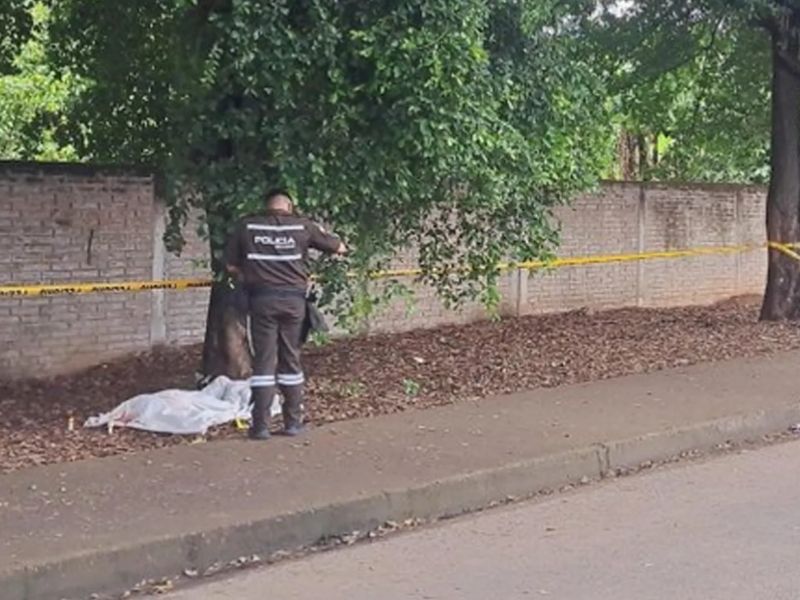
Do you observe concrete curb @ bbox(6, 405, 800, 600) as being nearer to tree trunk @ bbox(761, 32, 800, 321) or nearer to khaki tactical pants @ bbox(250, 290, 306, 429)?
khaki tactical pants @ bbox(250, 290, 306, 429)

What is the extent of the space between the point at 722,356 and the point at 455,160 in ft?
18.2

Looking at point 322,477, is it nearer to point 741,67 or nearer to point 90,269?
point 90,269

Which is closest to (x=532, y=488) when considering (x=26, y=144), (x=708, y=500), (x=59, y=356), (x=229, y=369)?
(x=708, y=500)

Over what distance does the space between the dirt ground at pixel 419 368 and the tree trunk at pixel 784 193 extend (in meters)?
0.47

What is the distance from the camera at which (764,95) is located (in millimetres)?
16906

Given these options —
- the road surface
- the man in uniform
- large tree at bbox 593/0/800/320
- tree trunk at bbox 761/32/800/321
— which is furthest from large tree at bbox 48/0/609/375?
tree trunk at bbox 761/32/800/321

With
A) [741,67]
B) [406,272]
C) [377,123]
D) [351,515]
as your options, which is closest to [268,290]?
[377,123]

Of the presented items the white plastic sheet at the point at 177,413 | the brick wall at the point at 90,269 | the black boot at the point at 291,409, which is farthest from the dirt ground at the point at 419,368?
the black boot at the point at 291,409

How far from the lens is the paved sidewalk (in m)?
6.21

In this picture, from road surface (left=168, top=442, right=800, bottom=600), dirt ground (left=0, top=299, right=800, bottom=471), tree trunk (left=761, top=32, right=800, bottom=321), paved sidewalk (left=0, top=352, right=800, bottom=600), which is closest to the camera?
road surface (left=168, top=442, right=800, bottom=600)

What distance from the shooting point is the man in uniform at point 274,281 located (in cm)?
845

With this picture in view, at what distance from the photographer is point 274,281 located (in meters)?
8.51

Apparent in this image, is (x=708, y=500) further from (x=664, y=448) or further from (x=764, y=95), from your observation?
(x=764, y=95)

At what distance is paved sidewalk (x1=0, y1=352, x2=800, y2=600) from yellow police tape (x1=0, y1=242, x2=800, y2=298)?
1.60m
